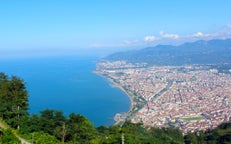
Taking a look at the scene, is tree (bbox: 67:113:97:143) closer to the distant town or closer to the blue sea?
the distant town

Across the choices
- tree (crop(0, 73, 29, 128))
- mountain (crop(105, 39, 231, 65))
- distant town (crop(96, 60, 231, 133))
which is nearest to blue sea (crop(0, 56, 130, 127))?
distant town (crop(96, 60, 231, 133))

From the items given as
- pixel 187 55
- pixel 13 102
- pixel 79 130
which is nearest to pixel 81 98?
pixel 13 102

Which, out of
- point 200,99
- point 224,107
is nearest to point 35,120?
point 224,107

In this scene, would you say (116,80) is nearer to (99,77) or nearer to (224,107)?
(99,77)

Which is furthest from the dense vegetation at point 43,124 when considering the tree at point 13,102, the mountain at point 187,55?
the mountain at point 187,55

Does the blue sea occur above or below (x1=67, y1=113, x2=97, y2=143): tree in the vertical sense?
below

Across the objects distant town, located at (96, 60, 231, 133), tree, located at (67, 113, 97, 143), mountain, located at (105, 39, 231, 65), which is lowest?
distant town, located at (96, 60, 231, 133)
